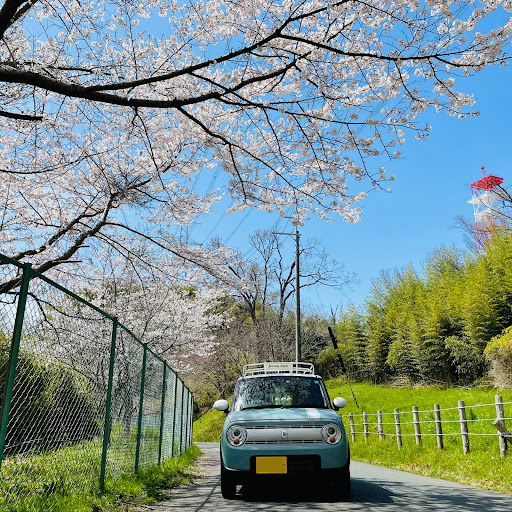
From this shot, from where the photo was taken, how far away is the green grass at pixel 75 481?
3672 millimetres

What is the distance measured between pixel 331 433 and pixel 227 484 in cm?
135

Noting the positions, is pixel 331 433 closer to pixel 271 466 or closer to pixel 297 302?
pixel 271 466

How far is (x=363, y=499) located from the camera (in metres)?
5.27

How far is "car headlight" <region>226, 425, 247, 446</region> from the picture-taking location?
5384 mm

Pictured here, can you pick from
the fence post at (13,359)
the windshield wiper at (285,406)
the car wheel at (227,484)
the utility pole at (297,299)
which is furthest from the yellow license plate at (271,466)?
the utility pole at (297,299)

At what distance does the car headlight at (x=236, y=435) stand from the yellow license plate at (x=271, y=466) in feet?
0.99

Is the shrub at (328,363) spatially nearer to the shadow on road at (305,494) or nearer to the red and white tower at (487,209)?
the red and white tower at (487,209)

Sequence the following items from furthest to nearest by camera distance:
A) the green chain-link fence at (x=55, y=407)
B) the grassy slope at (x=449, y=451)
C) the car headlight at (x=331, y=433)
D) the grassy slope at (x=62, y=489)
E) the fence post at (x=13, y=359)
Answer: the grassy slope at (x=449, y=451) → the car headlight at (x=331, y=433) → the grassy slope at (x=62, y=489) → the green chain-link fence at (x=55, y=407) → the fence post at (x=13, y=359)

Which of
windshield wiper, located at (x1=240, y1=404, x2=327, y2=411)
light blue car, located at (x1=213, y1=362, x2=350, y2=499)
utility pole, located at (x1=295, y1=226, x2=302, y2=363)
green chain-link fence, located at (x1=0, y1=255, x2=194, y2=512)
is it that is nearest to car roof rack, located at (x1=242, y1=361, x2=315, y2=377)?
windshield wiper, located at (x1=240, y1=404, x2=327, y2=411)

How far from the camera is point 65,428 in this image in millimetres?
4477

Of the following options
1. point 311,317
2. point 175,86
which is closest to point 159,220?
point 175,86

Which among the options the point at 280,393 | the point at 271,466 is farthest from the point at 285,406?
the point at 271,466

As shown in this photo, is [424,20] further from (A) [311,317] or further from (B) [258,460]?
(A) [311,317]

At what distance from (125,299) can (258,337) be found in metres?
20.0
